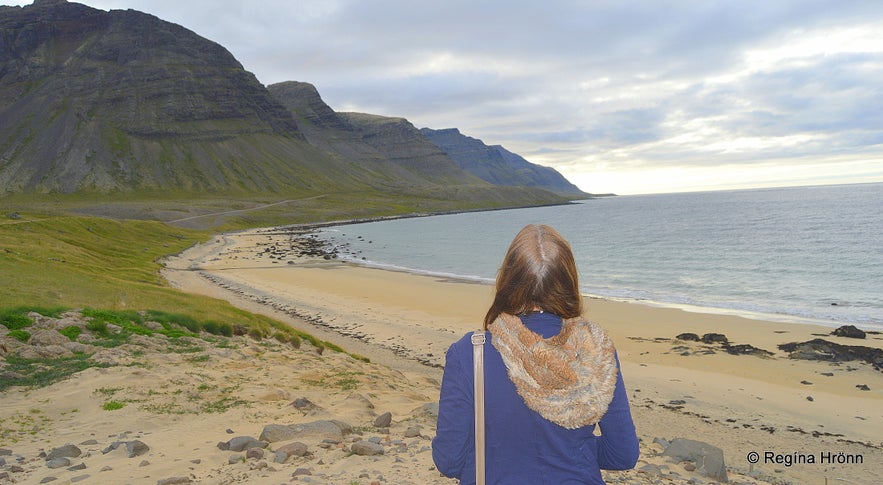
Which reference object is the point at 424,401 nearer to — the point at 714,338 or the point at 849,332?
the point at 714,338

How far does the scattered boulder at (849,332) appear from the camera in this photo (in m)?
22.8

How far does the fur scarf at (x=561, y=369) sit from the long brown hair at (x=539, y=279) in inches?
4.5

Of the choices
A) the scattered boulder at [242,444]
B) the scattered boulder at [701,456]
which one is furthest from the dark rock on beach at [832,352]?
the scattered boulder at [242,444]

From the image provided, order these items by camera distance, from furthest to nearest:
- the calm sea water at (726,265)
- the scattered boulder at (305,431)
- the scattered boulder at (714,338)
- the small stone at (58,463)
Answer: the calm sea water at (726,265) → the scattered boulder at (714,338) → the scattered boulder at (305,431) → the small stone at (58,463)

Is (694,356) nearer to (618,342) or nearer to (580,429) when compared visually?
(618,342)

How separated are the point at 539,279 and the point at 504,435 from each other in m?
0.81

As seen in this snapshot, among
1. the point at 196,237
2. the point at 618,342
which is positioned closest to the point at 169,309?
the point at 618,342

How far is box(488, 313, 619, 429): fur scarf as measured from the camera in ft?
8.75

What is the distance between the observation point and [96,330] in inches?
571

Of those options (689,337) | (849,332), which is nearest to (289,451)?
(689,337)

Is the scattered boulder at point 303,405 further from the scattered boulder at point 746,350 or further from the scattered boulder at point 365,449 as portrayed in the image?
the scattered boulder at point 746,350

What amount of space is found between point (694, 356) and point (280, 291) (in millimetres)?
27862

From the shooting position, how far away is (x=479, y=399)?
2617mm

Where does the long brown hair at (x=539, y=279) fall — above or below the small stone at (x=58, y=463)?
above
